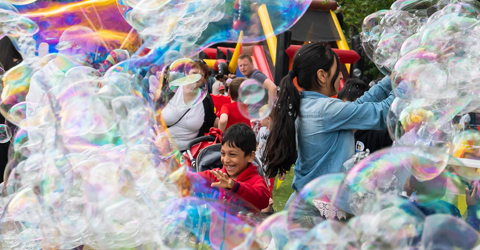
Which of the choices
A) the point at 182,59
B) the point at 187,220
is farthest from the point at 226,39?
Answer: the point at 187,220

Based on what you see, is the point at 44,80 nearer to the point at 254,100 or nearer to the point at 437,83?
the point at 254,100

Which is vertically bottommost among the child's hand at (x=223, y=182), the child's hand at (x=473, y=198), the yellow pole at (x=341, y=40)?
the yellow pole at (x=341, y=40)

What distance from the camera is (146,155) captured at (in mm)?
2459

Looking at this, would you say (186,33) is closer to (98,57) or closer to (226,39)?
(226,39)

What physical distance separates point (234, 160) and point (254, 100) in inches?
18.9

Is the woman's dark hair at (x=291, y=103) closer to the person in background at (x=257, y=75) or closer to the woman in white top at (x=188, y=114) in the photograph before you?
the person in background at (x=257, y=75)

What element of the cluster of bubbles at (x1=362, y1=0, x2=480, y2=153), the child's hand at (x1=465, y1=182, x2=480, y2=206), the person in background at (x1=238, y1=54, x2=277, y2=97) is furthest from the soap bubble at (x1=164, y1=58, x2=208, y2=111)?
the child's hand at (x1=465, y1=182, x2=480, y2=206)

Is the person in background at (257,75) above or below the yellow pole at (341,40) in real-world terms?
above

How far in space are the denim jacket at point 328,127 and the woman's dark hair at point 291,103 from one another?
5cm

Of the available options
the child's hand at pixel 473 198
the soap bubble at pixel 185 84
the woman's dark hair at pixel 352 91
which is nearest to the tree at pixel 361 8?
the woman's dark hair at pixel 352 91

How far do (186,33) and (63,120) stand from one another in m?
0.95

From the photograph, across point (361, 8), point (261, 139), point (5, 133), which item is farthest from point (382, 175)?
point (361, 8)

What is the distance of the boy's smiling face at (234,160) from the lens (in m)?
2.81

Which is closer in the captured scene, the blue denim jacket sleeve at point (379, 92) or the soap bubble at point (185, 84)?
the blue denim jacket sleeve at point (379, 92)
